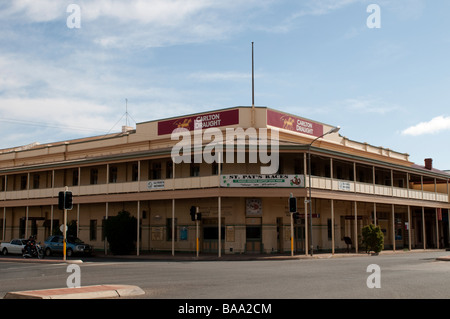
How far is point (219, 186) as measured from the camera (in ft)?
108

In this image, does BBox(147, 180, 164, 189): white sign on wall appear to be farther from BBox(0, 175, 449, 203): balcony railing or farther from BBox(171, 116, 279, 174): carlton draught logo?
BBox(171, 116, 279, 174): carlton draught logo

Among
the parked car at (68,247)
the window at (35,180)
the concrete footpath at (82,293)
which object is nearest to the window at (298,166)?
the parked car at (68,247)

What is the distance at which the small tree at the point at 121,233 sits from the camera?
117 feet

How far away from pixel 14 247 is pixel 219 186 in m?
15.9

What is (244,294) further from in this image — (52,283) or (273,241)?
(273,241)

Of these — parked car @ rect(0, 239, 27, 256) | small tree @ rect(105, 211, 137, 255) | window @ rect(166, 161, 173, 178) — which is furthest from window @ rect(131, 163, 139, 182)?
parked car @ rect(0, 239, 27, 256)

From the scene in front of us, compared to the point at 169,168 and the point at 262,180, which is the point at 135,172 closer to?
the point at 169,168

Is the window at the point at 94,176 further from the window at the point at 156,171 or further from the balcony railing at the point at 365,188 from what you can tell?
the balcony railing at the point at 365,188

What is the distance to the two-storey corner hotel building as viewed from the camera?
111 feet

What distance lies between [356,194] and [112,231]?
57.8 ft

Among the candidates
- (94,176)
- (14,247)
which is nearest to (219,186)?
(94,176)

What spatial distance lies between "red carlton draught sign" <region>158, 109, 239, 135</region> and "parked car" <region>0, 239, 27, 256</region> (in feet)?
42.5

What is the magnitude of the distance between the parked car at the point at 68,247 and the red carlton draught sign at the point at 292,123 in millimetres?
15416
